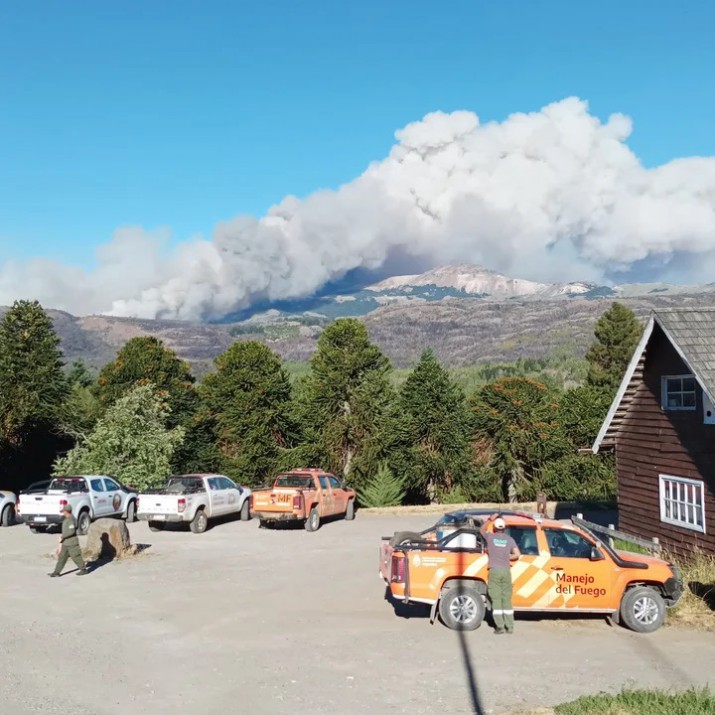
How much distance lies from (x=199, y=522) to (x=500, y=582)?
14.4 meters

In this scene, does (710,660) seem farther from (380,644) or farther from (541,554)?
(380,644)

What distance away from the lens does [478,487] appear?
40.0 metres

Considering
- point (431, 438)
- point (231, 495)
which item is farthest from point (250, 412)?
point (231, 495)

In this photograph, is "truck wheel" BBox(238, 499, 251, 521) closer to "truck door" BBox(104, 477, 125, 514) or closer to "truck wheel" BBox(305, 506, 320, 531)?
"truck wheel" BBox(305, 506, 320, 531)

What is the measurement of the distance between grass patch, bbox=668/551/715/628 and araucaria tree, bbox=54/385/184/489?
80.6ft

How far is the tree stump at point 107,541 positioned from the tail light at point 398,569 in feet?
31.0

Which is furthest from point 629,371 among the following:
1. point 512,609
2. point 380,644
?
point 380,644

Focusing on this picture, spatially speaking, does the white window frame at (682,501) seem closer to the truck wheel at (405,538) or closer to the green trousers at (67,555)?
the truck wheel at (405,538)

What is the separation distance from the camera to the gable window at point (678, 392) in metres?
17.7

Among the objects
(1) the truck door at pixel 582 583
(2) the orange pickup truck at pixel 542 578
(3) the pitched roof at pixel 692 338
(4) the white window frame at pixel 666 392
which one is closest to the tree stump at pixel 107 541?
(2) the orange pickup truck at pixel 542 578

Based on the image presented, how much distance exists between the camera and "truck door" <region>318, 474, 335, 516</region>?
26.0m

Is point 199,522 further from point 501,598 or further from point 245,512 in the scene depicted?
point 501,598

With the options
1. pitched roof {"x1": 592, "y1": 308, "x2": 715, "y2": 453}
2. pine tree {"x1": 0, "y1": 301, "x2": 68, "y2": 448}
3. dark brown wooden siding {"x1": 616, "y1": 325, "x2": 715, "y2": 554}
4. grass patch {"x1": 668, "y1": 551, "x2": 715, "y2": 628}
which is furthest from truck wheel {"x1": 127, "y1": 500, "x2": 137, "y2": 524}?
grass patch {"x1": 668, "y1": 551, "x2": 715, "y2": 628}

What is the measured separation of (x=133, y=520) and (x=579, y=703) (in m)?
22.5
